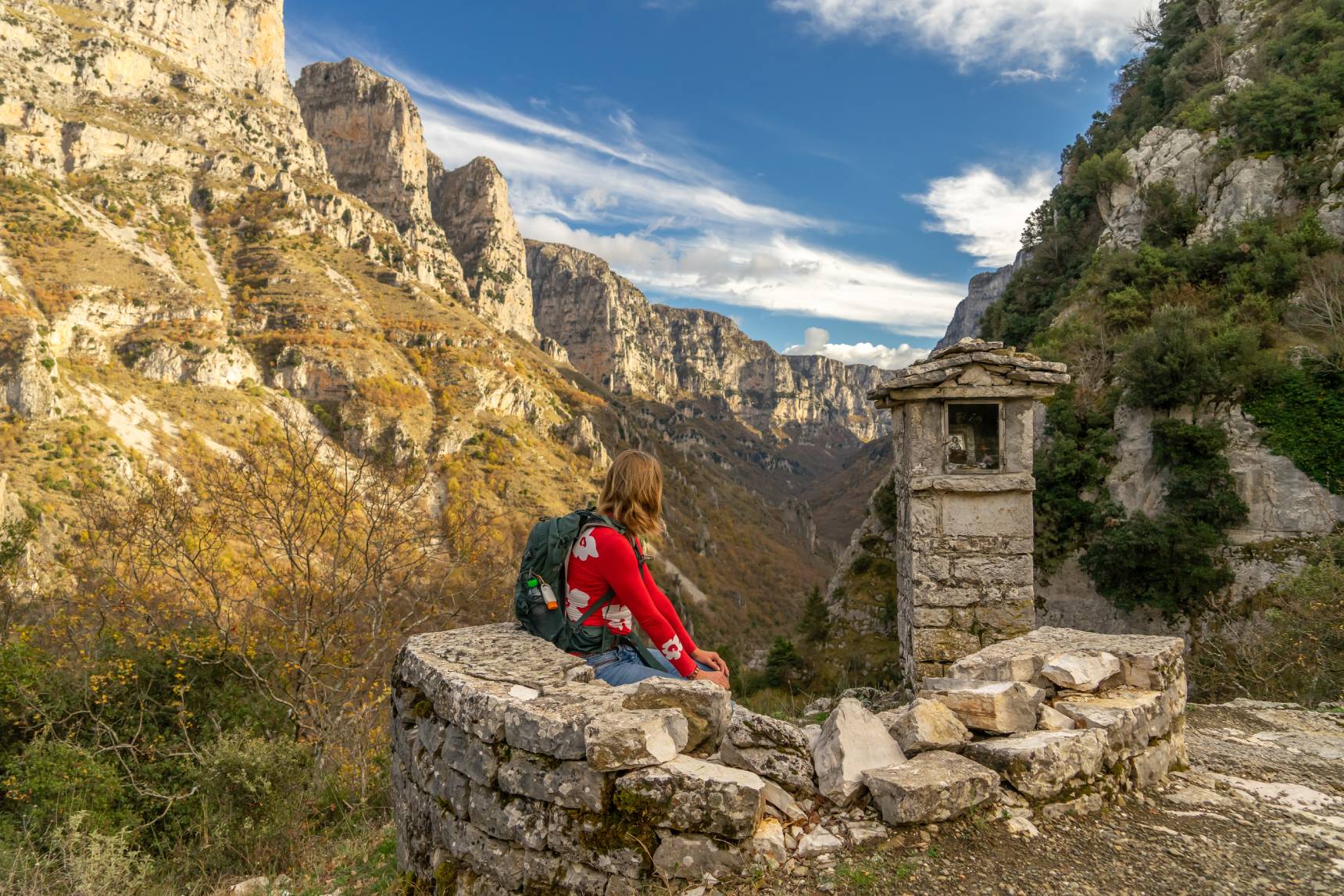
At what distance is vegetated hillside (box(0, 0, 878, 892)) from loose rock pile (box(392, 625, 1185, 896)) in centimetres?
316

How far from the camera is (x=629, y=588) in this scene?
337 cm

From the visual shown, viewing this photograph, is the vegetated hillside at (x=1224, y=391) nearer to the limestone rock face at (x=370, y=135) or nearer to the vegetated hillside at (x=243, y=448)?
the vegetated hillside at (x=243, y=448)

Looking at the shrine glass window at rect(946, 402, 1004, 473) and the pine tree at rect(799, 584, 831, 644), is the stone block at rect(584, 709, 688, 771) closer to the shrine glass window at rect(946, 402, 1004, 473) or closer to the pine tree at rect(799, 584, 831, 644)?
the shrine glass window at rect(946, 402, 1004, 473)

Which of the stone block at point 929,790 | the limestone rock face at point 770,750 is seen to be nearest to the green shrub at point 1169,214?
the stone block at point 929,790

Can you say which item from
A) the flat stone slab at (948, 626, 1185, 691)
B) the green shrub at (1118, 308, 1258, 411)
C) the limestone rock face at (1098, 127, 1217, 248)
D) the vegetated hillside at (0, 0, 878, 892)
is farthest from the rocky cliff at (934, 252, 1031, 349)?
the flat stone slab at (948, 626, 1185, 691)

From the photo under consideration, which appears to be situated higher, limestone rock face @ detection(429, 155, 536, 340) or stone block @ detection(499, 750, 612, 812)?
limestone rock face @ detection(429, 155, 536, 340)

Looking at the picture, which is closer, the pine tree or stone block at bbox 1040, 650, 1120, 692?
stone block at bbox 1040, 650, 1120, 692

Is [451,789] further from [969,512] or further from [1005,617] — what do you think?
[1005,617]

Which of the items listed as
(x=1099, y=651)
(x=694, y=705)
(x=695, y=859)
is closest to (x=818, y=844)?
(x=695, y=859)

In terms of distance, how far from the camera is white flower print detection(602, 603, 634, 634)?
371cm

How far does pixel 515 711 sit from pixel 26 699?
7706mm

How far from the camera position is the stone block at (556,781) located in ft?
8.70

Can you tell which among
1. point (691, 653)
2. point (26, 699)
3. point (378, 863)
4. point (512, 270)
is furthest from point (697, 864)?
point (512, 270)

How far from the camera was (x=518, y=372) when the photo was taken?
70250mm
